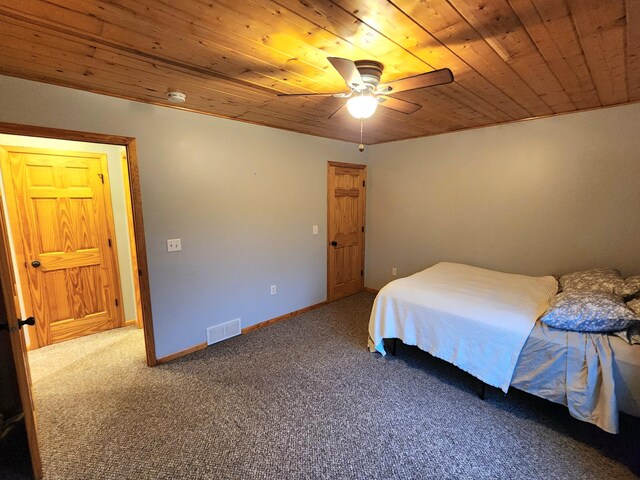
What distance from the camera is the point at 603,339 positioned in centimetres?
182

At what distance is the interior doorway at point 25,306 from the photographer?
1509 millimetres

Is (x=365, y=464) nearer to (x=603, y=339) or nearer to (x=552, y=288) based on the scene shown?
(x=603, y=339)

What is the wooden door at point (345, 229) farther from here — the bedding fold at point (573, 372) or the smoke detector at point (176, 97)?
the bedding fold at point (573, 372)

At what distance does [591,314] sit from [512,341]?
491 millimetres

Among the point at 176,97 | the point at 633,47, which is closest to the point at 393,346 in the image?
the point at 633,47

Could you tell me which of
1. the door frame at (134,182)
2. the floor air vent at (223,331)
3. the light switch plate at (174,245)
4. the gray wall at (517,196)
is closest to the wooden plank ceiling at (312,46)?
the door frame at (134,182)

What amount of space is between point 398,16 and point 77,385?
11.3ft

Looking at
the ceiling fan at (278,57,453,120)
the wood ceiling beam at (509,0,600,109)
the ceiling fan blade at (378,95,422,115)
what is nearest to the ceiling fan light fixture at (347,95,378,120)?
the ceiling fan at (278,57,453,120)

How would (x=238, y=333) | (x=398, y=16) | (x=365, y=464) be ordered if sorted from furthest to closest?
1. (x=238, y=333)
2. (x=365, y=464)
3. (x=398, y=16)

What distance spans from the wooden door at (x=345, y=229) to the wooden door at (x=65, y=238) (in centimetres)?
269

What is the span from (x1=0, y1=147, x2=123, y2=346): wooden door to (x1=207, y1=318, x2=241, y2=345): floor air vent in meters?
1.35

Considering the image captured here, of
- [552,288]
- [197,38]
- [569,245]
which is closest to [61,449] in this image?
[197,38]

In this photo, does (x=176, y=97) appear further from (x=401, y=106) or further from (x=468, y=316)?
(x=468, y=316)

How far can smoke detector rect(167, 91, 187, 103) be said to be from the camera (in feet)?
7.20
